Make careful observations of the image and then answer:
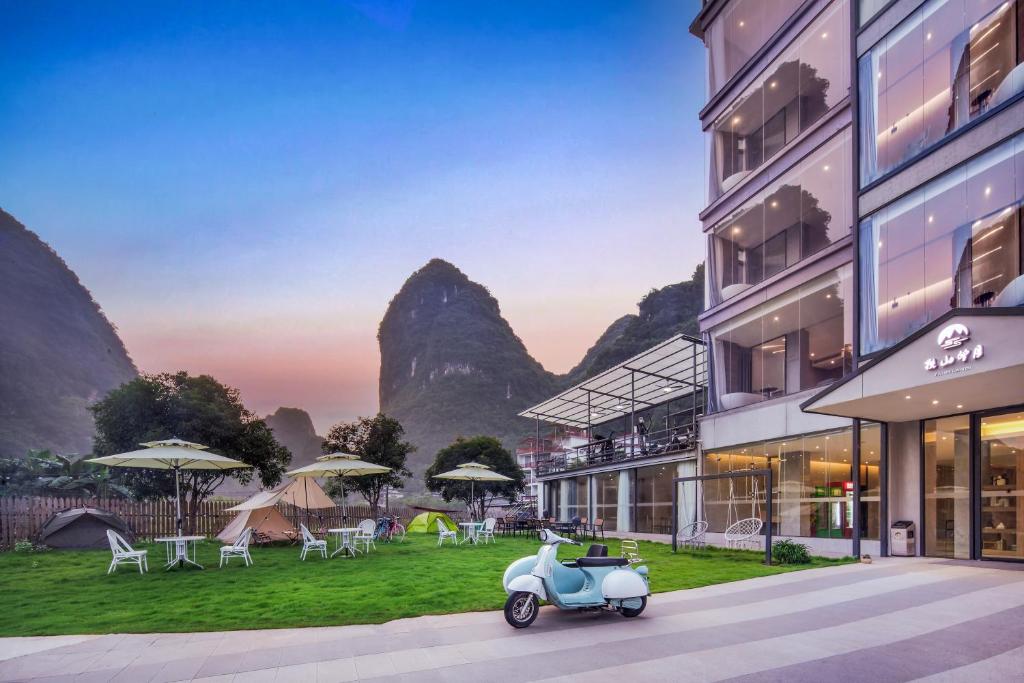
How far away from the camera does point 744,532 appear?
15.4 m

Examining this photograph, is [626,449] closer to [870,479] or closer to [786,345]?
[786,345]

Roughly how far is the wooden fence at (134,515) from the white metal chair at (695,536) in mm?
14198

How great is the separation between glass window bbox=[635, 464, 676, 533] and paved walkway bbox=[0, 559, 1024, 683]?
542 inches

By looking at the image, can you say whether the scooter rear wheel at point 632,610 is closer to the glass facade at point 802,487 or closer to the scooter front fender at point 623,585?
→ the scooter front fender at point 623,585

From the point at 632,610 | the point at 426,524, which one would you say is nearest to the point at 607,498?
the point at 426,524

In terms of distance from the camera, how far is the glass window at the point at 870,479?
13.1 metres

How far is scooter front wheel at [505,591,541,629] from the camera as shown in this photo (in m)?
6.20

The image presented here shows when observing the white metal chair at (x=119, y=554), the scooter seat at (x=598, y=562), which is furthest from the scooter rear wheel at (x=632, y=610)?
the white metal chair at (x=119, y=554)

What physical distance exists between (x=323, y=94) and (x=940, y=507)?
3002cm

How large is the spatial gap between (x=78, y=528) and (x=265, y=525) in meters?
4.62

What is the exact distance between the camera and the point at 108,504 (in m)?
18.7

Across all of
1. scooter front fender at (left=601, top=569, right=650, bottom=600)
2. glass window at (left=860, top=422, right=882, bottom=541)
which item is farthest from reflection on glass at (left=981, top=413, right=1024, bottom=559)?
scooter front fender at (left=601, top=569, right=650, bottom=600)

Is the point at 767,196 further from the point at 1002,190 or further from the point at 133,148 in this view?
the point at 133,148

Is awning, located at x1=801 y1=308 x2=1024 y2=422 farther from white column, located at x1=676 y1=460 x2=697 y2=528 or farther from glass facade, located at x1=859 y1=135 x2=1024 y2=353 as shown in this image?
white column, located at x1=676 y1=460 x2=697 y2=528
